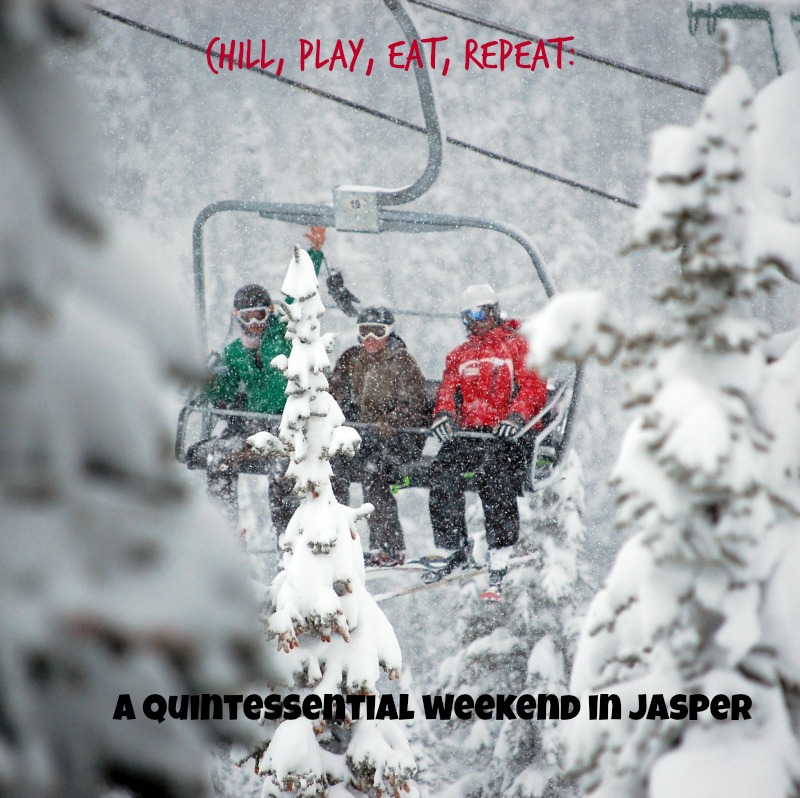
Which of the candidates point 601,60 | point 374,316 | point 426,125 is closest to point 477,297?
point 374,316

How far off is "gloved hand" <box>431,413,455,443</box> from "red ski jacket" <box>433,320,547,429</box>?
0.40 ft

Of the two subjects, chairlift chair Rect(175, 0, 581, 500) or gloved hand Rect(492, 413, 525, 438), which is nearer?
chairlift chair Rect(175, 0, 581, 500)

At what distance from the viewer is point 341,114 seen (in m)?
62.3

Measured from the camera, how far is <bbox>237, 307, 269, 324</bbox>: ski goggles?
8.45m

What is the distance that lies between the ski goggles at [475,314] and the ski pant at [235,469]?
6.47 ft

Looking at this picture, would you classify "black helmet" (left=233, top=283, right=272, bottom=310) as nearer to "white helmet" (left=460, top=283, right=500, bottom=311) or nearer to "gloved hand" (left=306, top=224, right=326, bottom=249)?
"gloved hand" (left=306, top=224, right=326, bottom=249)

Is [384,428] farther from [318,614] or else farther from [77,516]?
[77,516]

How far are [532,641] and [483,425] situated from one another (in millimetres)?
5935

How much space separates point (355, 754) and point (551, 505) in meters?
6.99

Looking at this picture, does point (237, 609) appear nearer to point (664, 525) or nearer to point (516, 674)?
point (664, 525)

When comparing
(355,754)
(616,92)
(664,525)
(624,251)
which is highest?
(616,92)

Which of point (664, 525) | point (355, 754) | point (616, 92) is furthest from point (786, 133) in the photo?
point (616, 92)

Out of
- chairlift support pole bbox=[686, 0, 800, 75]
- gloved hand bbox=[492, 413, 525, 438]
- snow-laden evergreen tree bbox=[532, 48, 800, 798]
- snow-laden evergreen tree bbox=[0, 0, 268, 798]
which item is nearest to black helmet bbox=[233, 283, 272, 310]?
gloved hand bbox=[492, 413, 525, 438]

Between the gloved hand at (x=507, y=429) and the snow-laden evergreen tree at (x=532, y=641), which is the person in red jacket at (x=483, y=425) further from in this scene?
the snow-laden evergreen tree at (x=532, y=641)
